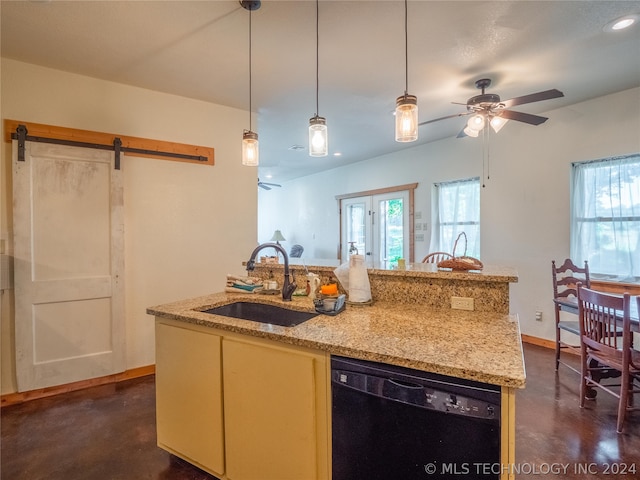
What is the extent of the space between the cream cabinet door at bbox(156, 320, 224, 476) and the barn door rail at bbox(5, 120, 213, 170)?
1991mm

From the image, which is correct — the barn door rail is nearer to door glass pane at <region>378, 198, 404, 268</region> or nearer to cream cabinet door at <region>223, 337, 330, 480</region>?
cream cabinet door at <region>223, 337, 330, 480</region>

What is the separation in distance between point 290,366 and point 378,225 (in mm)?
4797

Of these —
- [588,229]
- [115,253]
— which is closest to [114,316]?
[115,253]

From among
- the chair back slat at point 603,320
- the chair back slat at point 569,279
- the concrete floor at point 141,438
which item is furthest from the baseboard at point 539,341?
the chair back slat at point 603,320

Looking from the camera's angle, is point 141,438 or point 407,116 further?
point 141,438

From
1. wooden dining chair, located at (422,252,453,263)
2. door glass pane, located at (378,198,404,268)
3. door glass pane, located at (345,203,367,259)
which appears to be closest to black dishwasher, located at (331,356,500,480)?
wooden dining chair, located at (422,252,453,263)

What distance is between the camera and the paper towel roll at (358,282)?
1879 millimetres

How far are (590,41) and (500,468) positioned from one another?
291cm

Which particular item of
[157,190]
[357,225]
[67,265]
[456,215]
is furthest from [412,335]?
[357,225]

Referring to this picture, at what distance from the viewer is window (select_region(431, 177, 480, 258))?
14.9 ft

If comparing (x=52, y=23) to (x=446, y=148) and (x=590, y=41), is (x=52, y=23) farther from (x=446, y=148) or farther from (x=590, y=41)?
(x=446, y=148)

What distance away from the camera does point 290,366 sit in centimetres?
136

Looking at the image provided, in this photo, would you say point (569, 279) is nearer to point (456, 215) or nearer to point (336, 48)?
point (456, 215)

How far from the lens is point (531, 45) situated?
2412 millimetres
